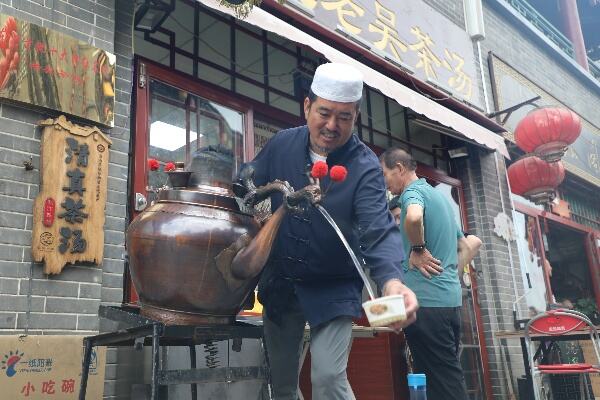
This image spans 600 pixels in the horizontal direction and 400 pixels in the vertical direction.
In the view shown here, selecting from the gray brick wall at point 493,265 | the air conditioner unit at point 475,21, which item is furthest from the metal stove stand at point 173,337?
the air conditioner unit at point 475,21

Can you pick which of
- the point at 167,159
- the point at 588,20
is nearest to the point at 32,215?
the point at 167,159

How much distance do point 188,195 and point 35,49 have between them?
6.32 feet

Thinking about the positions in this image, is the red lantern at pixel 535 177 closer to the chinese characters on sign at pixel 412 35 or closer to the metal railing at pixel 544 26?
the chinese characters on sign at pixel 412 35

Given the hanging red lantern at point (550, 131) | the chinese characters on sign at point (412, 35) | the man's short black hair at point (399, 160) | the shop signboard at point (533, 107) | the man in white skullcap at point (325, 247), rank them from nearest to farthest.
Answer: the man in white skullcap at point (325, 247) < the man's short black hair at point (399, 160) < the chinese characters on sign at point (412, 35) < the hanging red lantern at point (550, 131) < the shop signboard at point (533, 107)

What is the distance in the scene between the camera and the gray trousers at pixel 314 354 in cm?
202

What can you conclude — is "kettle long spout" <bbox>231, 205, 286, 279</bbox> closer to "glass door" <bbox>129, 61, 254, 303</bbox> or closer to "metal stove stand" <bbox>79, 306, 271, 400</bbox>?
"metal stove stand" <bbox>79, 306, 271, 400</bbox>

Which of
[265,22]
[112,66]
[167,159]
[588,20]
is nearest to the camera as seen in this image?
[112,66]

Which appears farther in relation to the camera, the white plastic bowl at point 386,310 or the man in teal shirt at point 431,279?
the man in teal shirt at point 431,279

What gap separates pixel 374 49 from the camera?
597cm

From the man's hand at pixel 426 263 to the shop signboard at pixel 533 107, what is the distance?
596cm

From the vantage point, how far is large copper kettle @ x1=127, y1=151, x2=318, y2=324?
201 cm

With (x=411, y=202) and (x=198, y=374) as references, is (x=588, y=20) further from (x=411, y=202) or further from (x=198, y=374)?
(x=198, y=374)

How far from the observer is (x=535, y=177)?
7.74 m

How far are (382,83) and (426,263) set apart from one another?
226cm
